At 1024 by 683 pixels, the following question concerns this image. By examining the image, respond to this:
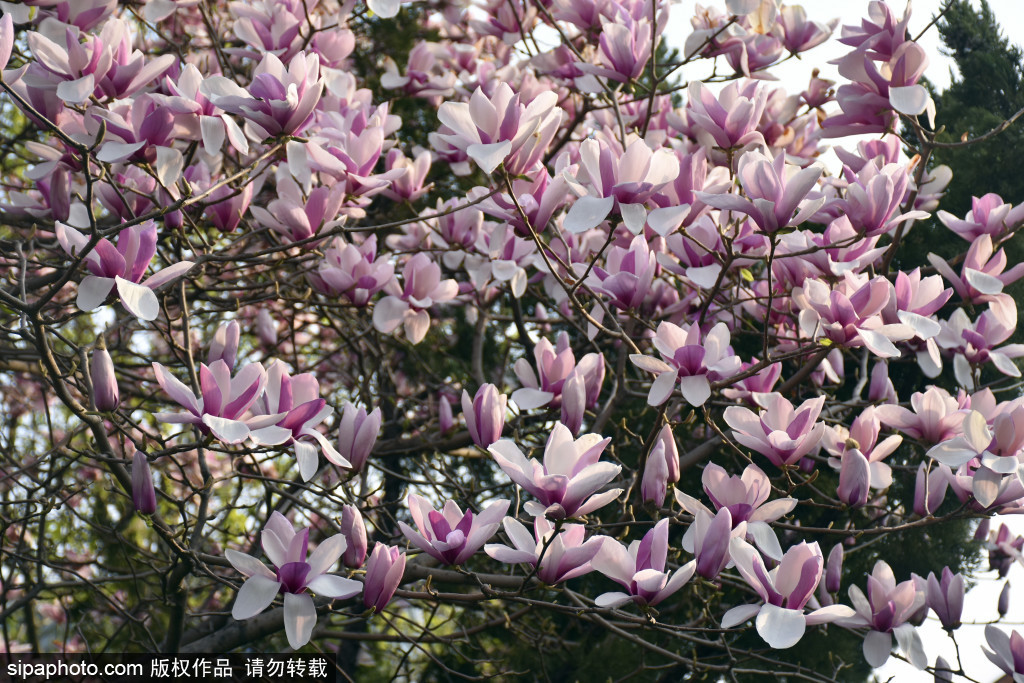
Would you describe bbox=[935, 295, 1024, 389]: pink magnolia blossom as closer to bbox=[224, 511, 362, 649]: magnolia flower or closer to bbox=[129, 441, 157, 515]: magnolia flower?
bbox=[224, 511, 362, 649]: magnolia flower

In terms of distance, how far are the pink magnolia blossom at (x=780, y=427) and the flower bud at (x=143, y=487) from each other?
0.94 m

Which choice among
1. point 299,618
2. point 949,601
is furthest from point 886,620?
point 299,618

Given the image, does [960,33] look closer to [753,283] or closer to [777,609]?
[753,283]

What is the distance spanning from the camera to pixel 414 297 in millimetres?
1991

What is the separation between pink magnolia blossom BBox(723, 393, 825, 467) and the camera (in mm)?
1405

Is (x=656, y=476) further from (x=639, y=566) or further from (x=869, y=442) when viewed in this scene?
(x=869, y=442)

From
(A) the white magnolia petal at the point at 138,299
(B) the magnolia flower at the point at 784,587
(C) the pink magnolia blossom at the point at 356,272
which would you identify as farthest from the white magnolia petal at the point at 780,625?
(C) the pink magnolia blossom at the point at 356,272

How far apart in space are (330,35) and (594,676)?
5.92 ft

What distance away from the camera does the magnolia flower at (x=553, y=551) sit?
1.23 m

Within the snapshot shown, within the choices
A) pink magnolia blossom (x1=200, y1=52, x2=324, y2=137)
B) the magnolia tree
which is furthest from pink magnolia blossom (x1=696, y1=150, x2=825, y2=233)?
pink magnolia blossom (x1=200, y1=52, x2=324, y2=137)

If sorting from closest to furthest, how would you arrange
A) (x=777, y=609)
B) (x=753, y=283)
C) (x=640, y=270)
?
(x=777, y=609), (x=640, y=270), (x=753, y=283)

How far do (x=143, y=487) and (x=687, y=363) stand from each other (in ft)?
3.00

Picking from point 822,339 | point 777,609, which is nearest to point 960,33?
point 822,339

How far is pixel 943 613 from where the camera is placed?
4.87ft
